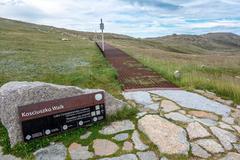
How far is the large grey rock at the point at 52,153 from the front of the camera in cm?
428

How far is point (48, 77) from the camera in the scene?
358 inches

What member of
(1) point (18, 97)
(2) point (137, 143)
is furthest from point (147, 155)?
(1) point (18, 97)

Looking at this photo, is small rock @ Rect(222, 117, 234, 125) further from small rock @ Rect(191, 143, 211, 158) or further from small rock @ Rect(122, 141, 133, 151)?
small rock @ Rect(122, 141, 133, 151)

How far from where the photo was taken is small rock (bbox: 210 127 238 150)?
453cm

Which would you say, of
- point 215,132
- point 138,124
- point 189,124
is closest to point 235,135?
point 215,132

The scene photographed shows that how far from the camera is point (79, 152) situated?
14.4ft

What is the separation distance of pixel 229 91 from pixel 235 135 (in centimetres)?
262

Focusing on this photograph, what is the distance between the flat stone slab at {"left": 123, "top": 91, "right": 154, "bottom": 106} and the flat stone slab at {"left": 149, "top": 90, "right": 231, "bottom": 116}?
37 centimetres

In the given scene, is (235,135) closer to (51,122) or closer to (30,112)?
(51,122)

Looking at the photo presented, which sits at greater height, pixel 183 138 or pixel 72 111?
pixel 72 111

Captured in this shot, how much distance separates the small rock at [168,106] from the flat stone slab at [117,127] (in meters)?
1.01

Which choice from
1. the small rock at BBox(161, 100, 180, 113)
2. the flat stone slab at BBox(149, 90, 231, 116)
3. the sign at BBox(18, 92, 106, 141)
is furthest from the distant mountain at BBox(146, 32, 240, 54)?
the sign at BBox(18, 92, 106, 141)

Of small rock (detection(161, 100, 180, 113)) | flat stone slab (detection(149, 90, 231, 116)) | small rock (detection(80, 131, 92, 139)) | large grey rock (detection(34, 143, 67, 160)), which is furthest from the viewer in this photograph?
flat stone slab (detection(149, 90, 231, 116))

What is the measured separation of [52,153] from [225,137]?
2.96 metres
